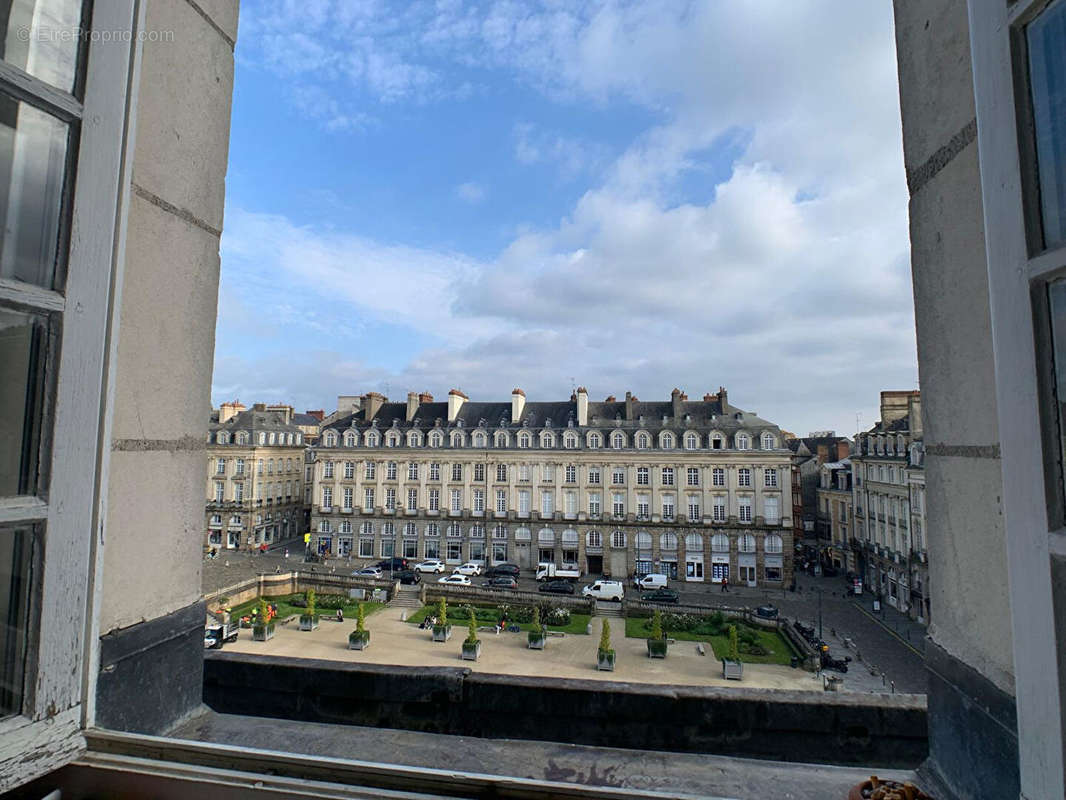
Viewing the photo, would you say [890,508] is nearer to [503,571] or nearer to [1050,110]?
[503,571]

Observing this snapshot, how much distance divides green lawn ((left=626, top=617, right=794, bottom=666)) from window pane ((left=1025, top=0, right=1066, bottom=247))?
732 inches

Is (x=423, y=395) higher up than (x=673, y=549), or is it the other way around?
(x=423, y=395)

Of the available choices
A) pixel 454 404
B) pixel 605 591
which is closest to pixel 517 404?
pixel 454 404

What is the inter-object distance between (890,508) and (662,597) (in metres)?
11.5

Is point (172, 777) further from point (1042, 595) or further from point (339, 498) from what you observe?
point (339, 498)

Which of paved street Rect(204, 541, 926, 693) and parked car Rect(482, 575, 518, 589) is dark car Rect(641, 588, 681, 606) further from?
parked car Rect(482, 575, 518, 589)

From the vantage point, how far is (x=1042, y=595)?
120cm

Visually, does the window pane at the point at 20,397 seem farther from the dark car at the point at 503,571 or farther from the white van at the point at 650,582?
the white van at the point at 650,582

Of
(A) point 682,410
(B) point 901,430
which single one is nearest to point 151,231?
(B) point 901,430

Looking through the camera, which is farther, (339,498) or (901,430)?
(339,498)

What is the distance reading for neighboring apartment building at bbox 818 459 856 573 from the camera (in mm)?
33781

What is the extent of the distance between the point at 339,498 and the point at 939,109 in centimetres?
3775

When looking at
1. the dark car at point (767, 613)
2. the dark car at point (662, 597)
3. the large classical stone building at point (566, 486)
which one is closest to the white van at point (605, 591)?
the dark car at point (662, 597)

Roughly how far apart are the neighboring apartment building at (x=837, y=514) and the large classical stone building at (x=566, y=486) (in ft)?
19.5
